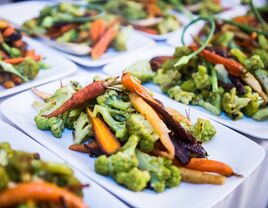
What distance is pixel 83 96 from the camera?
5.09 ft

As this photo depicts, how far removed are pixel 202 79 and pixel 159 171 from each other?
30.1 inches

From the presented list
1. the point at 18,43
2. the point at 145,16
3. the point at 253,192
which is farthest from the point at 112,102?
the point at 145,16

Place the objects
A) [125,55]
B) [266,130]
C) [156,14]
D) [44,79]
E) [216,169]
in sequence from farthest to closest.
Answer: [156,14] → [125,55] → [44,79] → [266,130] → [216,169]

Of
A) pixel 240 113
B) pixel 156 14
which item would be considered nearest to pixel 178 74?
pixel 240 113

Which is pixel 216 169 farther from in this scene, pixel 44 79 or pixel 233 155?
pixel 44 79

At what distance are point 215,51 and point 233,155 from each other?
2.42 feet

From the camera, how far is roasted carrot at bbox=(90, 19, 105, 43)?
2.54 m

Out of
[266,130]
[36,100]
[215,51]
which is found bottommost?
[36,100]

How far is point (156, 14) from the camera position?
3.05 m

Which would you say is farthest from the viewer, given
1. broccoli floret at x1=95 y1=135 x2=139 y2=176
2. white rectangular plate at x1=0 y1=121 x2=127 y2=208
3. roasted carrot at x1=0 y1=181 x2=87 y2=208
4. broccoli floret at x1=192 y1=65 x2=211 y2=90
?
broccoli floret at x1=192 y1=65 x2=211 y2=90

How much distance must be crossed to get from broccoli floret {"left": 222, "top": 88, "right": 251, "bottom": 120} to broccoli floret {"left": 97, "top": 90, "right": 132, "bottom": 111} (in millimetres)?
539

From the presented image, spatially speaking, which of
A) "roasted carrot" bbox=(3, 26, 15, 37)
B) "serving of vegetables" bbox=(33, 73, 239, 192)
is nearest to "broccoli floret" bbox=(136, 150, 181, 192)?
"serving of vegetables" bbox=(33, 73, 239, 192)

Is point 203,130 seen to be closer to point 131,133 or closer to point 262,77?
point 131,133

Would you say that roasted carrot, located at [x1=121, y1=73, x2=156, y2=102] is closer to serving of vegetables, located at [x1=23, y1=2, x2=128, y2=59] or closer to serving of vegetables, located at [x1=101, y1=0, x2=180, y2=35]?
serving of vegetables, located at [x1=23, y1=2, x2=128, y2=59]
